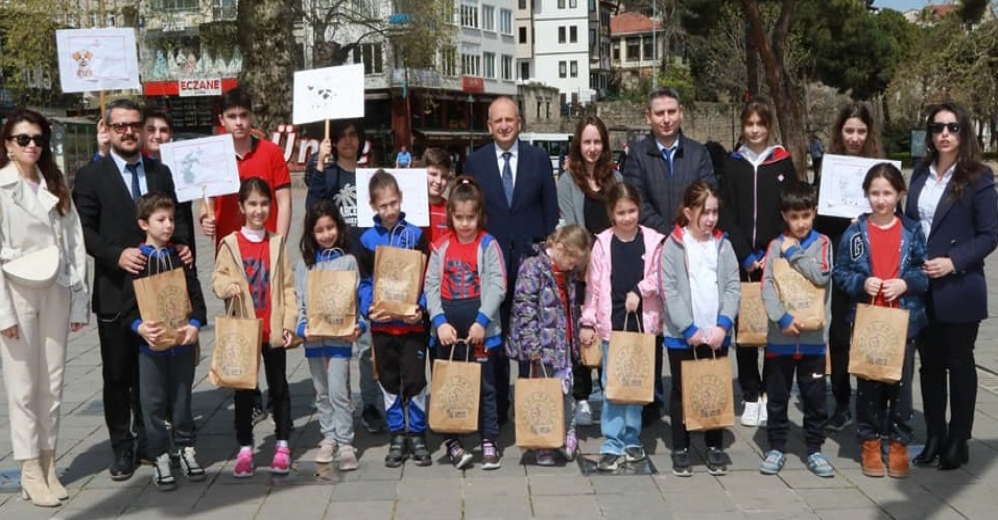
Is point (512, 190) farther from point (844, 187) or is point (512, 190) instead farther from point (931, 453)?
point (931, 453)

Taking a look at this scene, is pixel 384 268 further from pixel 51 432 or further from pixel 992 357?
pixel 992 357

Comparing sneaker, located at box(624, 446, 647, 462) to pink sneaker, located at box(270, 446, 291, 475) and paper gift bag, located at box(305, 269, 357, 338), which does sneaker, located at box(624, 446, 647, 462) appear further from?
pink sneaker, located at box(270, 446, 291, 475)

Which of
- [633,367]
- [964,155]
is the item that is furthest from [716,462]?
[964,155]

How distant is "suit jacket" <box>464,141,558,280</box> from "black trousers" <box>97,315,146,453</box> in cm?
→ 222

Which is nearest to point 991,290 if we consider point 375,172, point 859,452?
point 859,452

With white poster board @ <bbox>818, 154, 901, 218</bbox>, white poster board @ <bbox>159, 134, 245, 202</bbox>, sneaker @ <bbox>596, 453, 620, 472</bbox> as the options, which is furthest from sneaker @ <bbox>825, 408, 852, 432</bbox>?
white poster board @ <bbox>159, 134, 245, 202</bbox>

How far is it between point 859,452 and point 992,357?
3096mm

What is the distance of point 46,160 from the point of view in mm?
5281

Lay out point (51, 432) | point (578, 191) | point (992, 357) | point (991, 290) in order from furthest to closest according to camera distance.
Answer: point (991, 290) < point (992, 357) < point (578, 191) < point (51, 432)

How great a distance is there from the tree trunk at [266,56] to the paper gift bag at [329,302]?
20.2 meters

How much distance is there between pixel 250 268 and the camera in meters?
5.50

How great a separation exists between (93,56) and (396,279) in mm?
2626

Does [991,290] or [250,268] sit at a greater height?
[250,268]

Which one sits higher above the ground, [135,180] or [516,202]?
[135,180]
